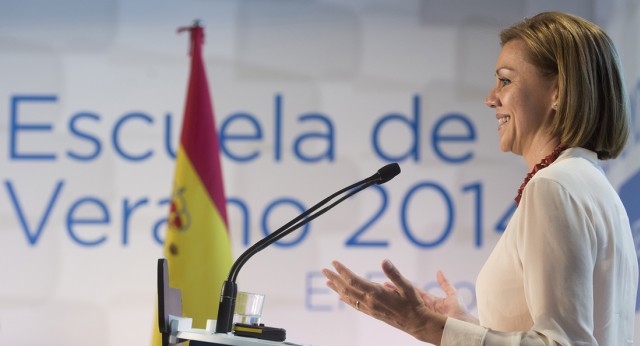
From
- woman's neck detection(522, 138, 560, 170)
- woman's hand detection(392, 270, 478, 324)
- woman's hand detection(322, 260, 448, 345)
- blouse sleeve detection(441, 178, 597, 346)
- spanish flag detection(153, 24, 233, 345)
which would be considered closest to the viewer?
blouse sleeve detection(441, 178, 597, 346)

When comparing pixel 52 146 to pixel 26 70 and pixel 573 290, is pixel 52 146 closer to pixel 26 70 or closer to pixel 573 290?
pixel 26 70

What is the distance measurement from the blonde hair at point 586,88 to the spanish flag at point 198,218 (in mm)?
2330

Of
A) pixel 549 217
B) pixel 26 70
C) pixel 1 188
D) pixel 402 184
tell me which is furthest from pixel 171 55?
pixel 549 217

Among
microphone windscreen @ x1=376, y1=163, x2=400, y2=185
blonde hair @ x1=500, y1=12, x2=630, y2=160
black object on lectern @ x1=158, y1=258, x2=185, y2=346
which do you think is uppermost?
blonde hair @ x1=500, y1=12, x2=630, y2=160

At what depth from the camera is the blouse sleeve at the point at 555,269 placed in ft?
4.92

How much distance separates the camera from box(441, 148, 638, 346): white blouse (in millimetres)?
1504

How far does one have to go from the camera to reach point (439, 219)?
4.41m

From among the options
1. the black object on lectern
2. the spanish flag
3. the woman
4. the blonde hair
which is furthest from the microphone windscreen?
the spanish flag

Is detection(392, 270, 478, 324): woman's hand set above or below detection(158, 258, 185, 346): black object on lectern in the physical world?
below

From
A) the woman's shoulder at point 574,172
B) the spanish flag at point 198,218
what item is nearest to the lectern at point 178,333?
the woman's shoulder at point 574,172

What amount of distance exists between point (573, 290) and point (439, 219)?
2910 mm

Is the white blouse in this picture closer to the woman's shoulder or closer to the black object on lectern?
the woman's shoulder

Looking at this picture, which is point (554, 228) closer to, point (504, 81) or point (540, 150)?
point (540, 150)

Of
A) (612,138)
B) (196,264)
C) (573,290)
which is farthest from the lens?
(196,264)
